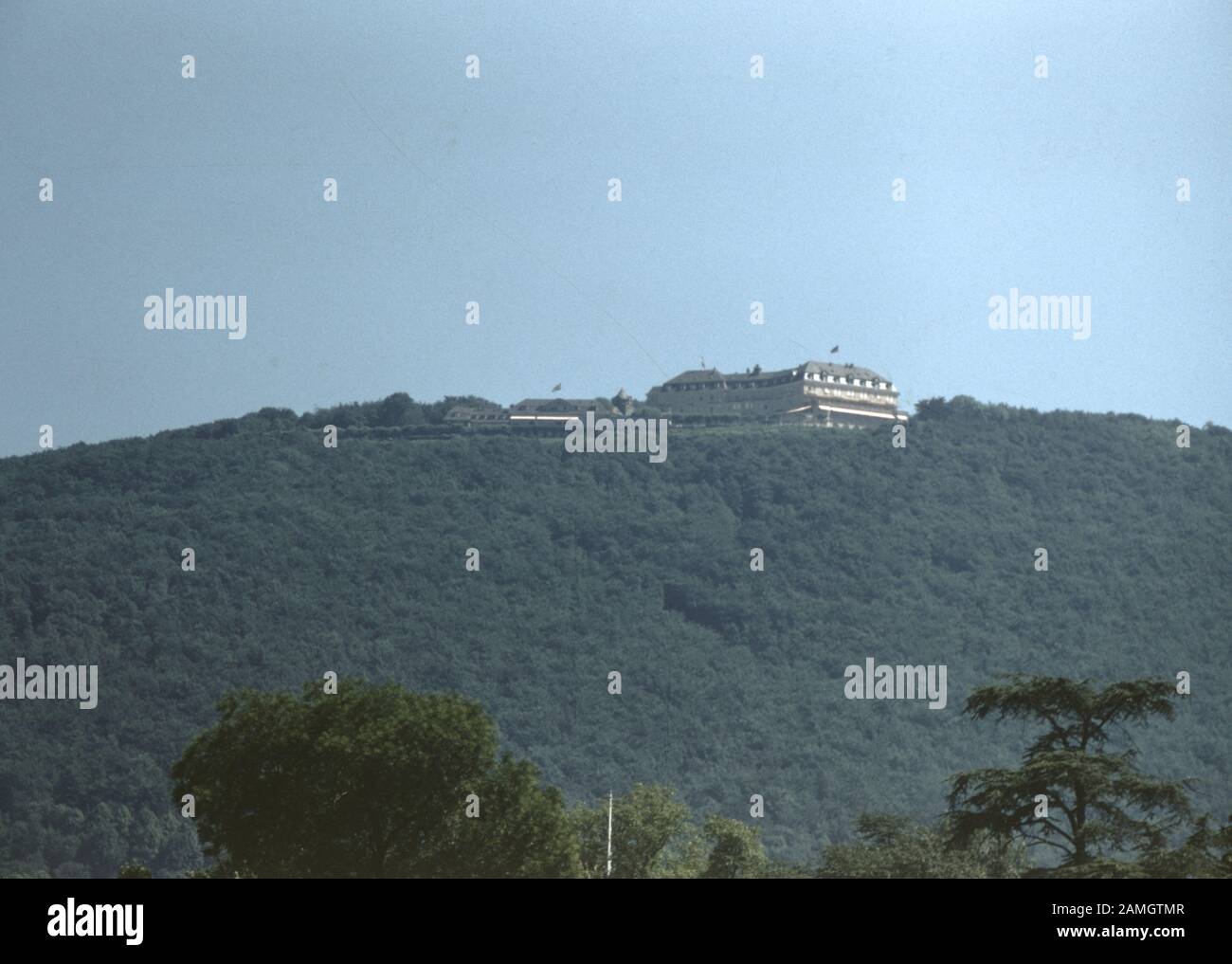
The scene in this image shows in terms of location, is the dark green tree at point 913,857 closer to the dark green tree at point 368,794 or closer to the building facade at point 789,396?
the dark green tree at point 368,794

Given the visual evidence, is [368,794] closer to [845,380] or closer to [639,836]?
[639,836]

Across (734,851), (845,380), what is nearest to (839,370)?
(845,380)

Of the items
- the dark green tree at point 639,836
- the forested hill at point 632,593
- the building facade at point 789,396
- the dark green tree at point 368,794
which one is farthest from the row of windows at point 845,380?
the dark green tree at point 368,794

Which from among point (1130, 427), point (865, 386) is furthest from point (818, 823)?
point (865, 386)

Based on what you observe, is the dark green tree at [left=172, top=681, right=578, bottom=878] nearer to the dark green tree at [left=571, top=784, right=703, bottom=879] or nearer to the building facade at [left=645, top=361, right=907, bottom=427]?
the dark green tree at [left=571, top=784, right=703, bottom=879]

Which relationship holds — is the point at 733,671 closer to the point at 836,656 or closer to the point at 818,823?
the point at 836,656

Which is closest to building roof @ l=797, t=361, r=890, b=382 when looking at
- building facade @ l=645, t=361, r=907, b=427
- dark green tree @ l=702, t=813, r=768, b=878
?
building facade @ l=645, t=361, r=907, b=427
